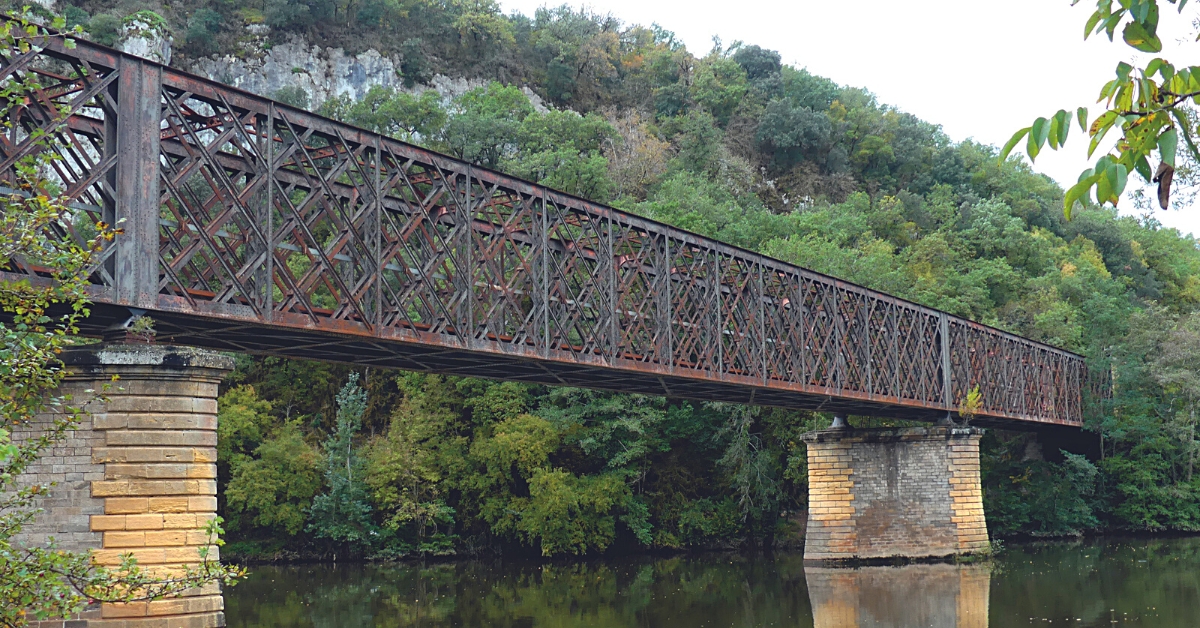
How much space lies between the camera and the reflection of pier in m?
29.5

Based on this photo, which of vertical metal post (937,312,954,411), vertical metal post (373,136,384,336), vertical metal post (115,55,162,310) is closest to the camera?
vertical metal post (115,55,162,310)

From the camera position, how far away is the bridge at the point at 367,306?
58.6ft

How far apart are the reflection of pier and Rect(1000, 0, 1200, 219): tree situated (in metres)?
24.0

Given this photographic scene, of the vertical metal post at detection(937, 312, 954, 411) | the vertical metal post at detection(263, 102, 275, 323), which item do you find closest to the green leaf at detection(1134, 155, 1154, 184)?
the vertical metal post at detection(263, 102, 275, 323)

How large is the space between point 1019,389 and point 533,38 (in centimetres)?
6767

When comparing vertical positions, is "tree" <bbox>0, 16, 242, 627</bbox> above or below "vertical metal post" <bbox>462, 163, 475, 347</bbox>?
below

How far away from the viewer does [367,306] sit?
25.7 meters

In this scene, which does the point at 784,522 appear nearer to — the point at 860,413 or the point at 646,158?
the point at 860,413

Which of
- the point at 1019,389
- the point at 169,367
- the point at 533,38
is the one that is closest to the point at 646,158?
the point at 533,38

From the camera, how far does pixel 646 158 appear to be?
8881 cm

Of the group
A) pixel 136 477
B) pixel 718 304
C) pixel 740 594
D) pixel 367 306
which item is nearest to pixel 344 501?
pixel 740 594

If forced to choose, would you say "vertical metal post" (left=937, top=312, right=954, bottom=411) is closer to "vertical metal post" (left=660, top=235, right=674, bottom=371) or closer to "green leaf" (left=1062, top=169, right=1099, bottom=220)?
"vertical metal post" (left=660, top=235, right=674, bottom=371)

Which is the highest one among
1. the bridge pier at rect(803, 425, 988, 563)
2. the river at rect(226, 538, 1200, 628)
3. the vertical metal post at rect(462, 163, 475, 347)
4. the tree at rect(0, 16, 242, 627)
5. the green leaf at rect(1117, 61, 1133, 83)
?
the vertical metal post at rect(462, 163, 475, 347)

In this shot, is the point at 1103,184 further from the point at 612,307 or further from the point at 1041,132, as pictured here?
the point at 612,307
